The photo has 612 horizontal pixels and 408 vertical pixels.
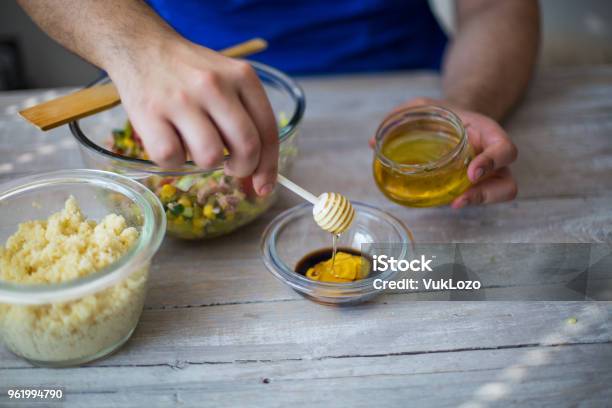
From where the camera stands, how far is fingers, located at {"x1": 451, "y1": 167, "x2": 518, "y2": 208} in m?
1.14

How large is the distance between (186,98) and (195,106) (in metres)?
0.02

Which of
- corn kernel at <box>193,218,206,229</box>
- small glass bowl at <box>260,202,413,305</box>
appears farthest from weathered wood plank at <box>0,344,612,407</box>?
corn kernel at <box>193,218,206,229</box>

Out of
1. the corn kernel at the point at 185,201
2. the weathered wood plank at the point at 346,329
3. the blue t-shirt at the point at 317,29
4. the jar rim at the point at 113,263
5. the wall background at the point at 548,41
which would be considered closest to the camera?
the jar rim at the point at 113,263

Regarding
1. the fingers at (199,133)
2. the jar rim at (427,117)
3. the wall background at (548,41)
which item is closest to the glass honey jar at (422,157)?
the jar rim at (427,117)

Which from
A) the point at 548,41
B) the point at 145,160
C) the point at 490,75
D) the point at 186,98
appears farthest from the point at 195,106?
the point at 548,41

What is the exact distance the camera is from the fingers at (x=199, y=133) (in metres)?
0.80

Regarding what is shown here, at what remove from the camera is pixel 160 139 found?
2.63ft

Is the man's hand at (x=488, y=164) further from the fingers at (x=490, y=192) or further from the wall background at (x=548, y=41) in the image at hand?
the wall background at (x=548, y=41)

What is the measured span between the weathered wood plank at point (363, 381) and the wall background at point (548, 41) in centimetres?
181

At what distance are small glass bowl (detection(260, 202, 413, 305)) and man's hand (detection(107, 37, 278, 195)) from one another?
0.20 meters

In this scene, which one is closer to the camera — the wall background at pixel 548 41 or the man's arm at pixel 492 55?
the man's arm at pixel 492 55

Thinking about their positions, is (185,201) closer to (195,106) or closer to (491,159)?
(195,106)

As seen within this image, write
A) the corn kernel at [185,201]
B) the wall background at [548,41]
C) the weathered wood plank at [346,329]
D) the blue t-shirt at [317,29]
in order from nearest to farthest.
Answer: the weathered wood plank at [346,329] < the corn kernel at [185,201] < the blue t-shirt at [317,29] < the wall background at [548,41]

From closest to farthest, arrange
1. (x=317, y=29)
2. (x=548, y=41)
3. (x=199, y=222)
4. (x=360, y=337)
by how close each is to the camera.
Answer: (x=360, y=337), (x=199, y=222), (x=317, y=29), (x=548, y=41)
